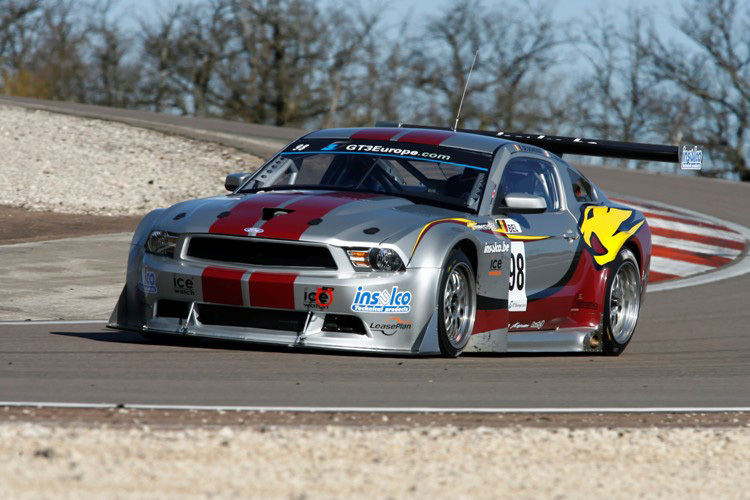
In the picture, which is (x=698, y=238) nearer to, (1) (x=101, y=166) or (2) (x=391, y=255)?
(1) (x=101, y=166)

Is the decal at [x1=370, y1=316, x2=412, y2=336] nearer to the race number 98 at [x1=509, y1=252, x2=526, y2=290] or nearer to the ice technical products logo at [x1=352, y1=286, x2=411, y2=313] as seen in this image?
the ice technical products logo at [x1=352, y1=286, x2=411, y2=313]

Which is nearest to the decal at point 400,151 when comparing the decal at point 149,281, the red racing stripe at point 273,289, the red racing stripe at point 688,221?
the red racing stripe at point 273,289

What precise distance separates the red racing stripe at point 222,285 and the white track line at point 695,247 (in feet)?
30.4

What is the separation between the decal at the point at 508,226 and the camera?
786 cm

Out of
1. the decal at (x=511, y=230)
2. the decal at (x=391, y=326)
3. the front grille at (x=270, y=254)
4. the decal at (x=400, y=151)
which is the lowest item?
the decal at (x=391, y=326)

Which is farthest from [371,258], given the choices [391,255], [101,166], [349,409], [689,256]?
[101,166]

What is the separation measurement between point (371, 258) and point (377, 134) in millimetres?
1744

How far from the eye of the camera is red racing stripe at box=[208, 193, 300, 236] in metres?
7.00

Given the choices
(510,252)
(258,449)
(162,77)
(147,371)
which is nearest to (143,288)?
(147,371)

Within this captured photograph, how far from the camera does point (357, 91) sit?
5103cm

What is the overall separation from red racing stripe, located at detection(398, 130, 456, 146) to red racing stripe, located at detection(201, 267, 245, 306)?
190 cm

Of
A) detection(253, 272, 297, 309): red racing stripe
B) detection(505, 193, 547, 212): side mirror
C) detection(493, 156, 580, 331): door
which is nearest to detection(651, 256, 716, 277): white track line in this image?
detection(493, 156, 580, 331): door

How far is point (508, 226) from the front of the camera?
793cm

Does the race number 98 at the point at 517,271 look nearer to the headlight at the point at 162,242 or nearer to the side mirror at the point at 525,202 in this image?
the side mirror at the point at 525,202
